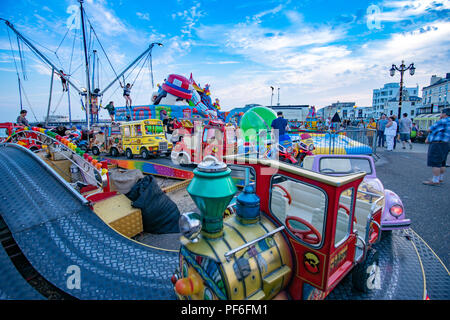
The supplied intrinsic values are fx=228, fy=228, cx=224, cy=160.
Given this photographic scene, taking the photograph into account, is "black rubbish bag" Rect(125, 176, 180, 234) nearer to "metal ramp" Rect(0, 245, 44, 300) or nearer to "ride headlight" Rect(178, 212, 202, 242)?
"metal ramp" Rect(0, 245, 44, 300)

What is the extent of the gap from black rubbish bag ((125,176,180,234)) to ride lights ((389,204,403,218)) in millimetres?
3692

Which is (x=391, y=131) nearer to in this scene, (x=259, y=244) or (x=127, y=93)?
(x=259, y=244)

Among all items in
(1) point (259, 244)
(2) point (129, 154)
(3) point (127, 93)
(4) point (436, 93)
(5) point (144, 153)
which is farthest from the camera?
(4) point (436, 93)

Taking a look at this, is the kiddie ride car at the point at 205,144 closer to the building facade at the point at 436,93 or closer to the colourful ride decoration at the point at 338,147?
the colourful ride decoration at the point at 338,147

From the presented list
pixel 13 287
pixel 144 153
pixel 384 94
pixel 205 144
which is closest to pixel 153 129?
pixel 144 153

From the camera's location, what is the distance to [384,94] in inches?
3127

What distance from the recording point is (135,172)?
222 inches

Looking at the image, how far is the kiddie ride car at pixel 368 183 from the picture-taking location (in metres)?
3.49

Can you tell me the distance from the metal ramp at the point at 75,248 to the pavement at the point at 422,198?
4126 mm

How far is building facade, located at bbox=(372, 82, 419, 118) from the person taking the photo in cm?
7643

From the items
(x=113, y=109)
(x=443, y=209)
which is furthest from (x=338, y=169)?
(x=113, y=109)

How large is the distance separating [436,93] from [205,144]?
66179 mm

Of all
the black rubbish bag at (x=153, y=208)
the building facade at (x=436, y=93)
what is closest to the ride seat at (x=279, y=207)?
the black rubbish bag at (x=153, y=208)
